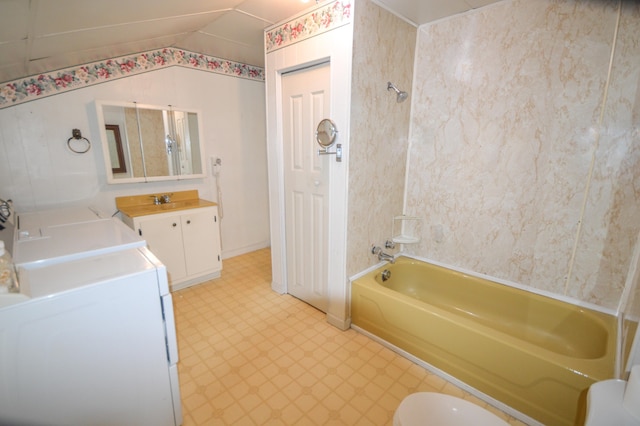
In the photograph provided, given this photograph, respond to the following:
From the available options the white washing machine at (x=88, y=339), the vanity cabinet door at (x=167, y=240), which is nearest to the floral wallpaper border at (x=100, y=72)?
the vanity cabinet door at (x=167, y=240)

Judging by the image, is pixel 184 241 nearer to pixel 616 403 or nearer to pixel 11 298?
pixel 11 298

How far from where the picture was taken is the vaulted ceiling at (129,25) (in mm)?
1219

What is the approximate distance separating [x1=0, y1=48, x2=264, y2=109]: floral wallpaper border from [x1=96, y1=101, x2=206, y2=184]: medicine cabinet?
0.81 feet

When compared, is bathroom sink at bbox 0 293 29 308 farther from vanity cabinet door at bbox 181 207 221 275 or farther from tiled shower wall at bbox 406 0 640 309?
tiled shower wall at bbox 406 0 640 309

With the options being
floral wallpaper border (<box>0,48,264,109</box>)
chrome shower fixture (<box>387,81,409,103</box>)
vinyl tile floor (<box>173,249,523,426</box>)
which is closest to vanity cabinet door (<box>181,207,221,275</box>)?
vinyl tile floor (<box>173,249,523,426</box>)

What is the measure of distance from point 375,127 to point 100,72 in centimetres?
238

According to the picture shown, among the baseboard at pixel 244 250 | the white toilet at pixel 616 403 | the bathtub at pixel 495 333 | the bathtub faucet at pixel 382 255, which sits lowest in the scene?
the baseboard at pixel 244 250

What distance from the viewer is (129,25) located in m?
1.71

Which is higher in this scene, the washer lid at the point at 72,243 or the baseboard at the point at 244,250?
the washer lid at the point at 72,243

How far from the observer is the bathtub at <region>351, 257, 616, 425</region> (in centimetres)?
132

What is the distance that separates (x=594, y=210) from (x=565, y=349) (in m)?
0.90

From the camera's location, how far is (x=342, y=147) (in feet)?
6.10

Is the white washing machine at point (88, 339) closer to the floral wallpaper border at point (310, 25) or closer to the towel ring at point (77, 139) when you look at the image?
the towel ring at point (77, 139)

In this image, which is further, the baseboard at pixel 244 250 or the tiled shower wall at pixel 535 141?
the baseboard at pixel 244 250
